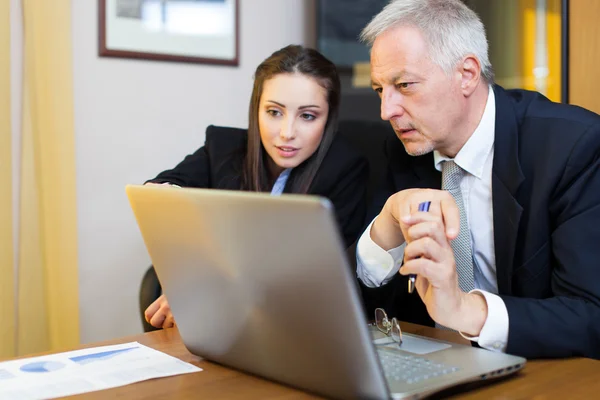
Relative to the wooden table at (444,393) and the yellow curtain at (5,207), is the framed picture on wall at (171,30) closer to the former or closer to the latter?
the yellow curtain at (5,207)

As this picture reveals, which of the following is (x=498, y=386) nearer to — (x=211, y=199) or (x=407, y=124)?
(x=211, y=199)

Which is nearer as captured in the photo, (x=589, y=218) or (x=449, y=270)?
(x=449, y=270)

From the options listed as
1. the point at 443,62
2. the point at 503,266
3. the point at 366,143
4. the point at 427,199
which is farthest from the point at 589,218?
the point at 366,143

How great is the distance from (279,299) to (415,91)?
0.75m

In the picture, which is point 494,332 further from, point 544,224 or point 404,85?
point 404,85

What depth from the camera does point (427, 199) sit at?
3.36 feet

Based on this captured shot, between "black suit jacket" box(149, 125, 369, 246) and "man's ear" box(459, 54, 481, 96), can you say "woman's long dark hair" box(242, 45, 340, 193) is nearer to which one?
"black suit jacket" box(149, 125, 369, 246)

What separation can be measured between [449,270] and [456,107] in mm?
539

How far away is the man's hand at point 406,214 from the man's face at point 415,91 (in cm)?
25

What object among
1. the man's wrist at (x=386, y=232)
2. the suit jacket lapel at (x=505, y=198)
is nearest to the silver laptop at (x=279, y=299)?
the man's wrist at (x=386, y=232)

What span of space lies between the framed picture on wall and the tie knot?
4.20 feet

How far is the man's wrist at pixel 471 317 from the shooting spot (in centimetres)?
101

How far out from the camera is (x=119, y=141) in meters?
2.30

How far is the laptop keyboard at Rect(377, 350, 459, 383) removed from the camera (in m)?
0.82
